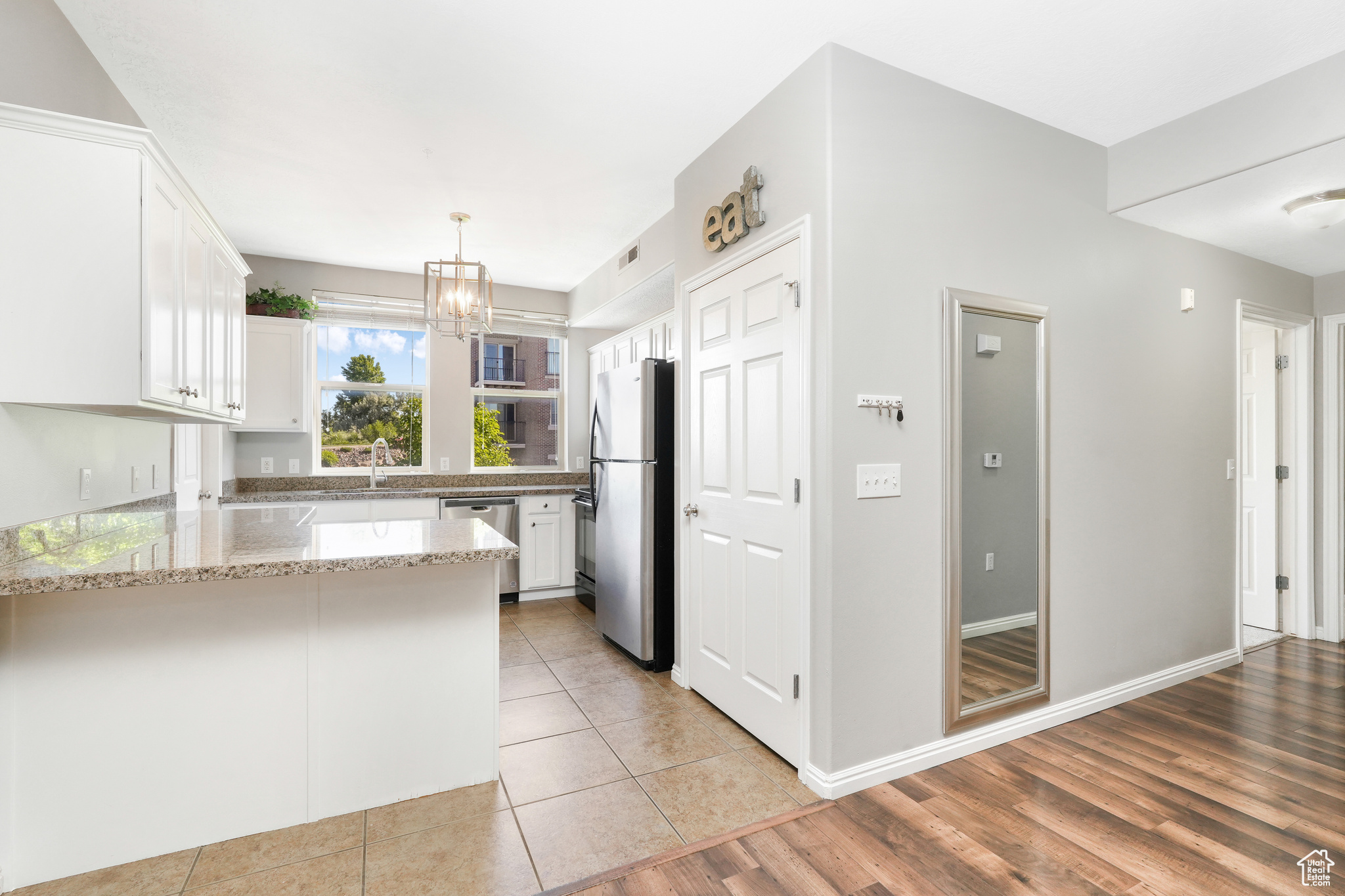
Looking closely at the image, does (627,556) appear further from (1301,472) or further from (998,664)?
(1301,472)

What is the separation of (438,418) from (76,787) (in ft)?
11.5

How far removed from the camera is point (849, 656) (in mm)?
2160

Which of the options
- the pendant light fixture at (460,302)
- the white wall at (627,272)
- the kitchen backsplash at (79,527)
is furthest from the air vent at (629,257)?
the kitchen backsplash at (79,527)

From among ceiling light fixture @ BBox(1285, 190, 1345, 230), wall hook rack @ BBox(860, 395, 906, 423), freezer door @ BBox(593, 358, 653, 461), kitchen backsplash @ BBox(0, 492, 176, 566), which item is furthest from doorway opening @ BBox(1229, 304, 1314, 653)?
kitchen backsplash @ BBox(0, 492, 176, 566)

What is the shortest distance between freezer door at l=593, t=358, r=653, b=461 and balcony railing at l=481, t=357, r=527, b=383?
1676 millimetres

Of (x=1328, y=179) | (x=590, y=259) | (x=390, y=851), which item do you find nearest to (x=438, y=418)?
(x=590, y=259)

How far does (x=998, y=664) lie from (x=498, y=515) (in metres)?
3.42

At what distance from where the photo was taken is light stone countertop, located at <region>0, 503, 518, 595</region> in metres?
1.53

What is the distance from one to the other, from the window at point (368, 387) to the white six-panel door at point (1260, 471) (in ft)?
18.7

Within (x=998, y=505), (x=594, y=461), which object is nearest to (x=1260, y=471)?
(x=998, y=505)

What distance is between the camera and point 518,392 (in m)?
5.36

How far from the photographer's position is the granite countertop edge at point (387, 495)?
4.14m

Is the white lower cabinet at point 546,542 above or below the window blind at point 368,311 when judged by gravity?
below

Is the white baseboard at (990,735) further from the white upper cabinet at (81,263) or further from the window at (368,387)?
the window at (368,387)
